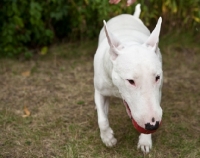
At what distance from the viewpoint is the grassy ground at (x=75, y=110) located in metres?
3.55

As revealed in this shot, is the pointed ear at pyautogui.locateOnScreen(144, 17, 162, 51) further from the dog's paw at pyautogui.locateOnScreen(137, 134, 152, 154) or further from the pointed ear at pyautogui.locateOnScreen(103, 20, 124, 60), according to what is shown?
the dog's paw at pyautogui.locateOnScreen(137, 134, 152, 154)

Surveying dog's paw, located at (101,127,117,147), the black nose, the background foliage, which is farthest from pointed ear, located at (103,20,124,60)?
the background foliage

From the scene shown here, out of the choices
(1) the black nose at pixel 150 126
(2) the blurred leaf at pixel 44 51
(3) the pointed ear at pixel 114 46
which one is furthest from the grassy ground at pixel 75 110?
(3) the pointed ear at pixel 114 46

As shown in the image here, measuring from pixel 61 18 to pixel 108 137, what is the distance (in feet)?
9.59

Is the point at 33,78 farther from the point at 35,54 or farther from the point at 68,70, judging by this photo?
the point at 35,54

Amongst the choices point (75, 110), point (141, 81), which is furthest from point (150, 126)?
point (75, 110)

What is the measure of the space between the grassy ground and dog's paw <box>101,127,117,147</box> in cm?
6

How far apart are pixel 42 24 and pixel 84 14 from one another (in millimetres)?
616

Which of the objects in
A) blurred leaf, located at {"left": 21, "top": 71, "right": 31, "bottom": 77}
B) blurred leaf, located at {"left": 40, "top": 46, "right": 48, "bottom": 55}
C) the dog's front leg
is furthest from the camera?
blurred leaf, located at {"left": 40, "top": 46, "right": 48, "bottom": 55}

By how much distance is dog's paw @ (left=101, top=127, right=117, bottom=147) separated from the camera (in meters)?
3.47

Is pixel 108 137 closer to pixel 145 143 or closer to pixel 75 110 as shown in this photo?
pixel 145 143

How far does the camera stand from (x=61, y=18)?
235 inches

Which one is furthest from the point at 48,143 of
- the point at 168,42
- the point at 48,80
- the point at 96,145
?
the point at 168,42

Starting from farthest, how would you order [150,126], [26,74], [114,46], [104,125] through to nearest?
[26,74] < [104,125] < [114,46] < [150,126]
